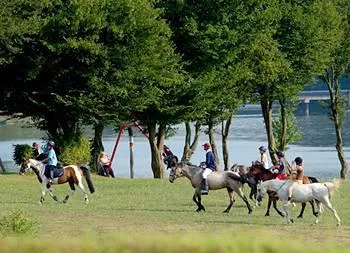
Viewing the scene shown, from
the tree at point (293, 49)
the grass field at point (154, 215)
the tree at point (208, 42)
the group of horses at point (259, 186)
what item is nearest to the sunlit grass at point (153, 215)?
the grass field at point (154, 215)

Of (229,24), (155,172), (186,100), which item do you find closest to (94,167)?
(155,172)

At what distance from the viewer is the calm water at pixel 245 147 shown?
69.8 m

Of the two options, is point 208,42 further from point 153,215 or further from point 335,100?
point 153,215

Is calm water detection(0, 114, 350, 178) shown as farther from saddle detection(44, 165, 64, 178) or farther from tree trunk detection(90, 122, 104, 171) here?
saddle detection(44, 165, 64, 178)

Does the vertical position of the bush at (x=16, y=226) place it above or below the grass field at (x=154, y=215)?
above

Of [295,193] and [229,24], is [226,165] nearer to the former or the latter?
[229,24]

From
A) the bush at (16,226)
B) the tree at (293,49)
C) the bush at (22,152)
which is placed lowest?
the bush at (16,226)

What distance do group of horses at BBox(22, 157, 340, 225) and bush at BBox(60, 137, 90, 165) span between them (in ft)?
54.2

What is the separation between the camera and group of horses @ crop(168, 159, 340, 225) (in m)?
24.9

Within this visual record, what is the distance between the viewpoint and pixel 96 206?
98.2ft

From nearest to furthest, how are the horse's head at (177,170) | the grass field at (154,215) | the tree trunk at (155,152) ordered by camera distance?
the grass field at (154,215) → the horse's head at (177,170) → the tree trunk at (155,152)

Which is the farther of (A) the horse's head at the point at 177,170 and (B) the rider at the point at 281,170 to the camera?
(A) the horse's head at the point at 177,170

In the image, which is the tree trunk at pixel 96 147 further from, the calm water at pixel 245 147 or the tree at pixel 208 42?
the calm water at pixel 245 147

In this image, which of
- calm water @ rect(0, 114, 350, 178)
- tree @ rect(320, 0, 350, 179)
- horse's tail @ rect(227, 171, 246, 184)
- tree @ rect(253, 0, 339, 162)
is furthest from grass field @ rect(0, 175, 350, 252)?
tree @ rect(320, 0, 350, 179)
